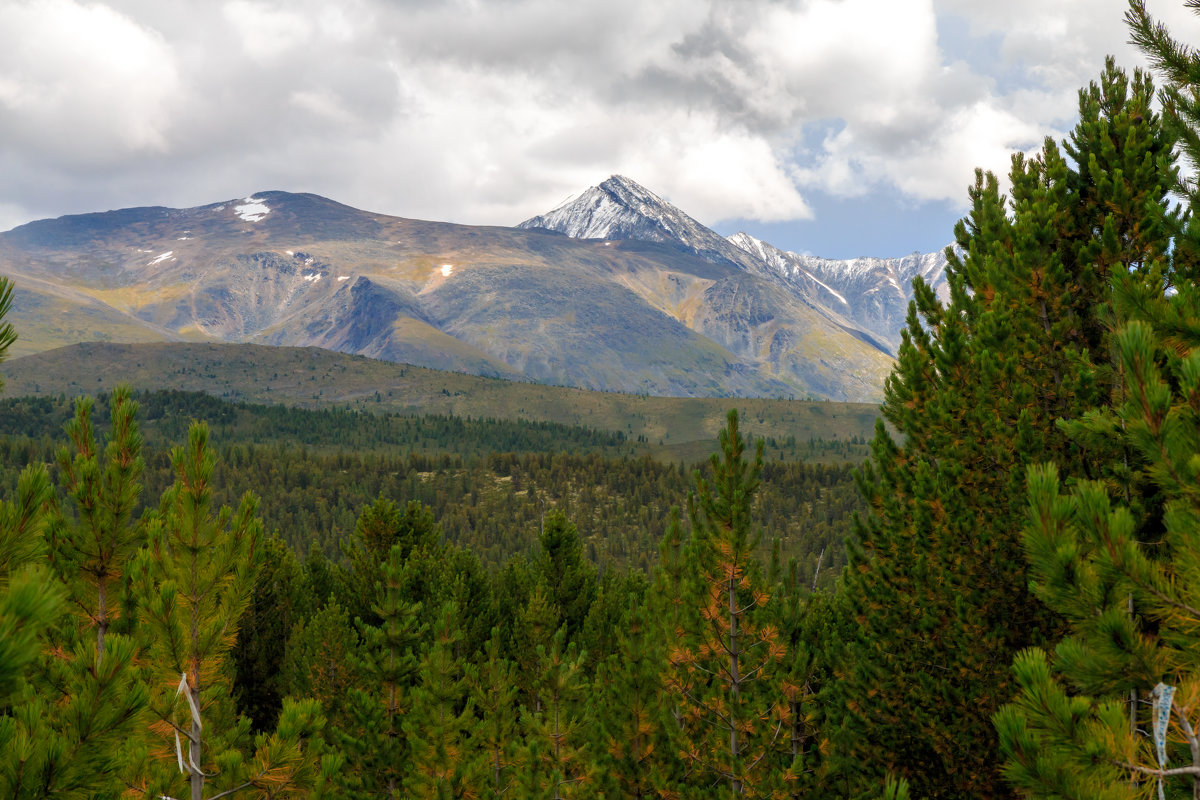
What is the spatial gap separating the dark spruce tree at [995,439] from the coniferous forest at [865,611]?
7 centimetres

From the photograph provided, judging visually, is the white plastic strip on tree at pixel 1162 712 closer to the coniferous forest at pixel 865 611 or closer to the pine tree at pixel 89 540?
the coniferous forest at pixel 865 611

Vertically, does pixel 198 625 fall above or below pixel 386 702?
above

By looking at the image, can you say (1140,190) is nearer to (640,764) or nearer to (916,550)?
(916,550)

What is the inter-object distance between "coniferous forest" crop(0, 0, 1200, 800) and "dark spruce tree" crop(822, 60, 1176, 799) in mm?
67

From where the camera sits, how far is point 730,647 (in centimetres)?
1714

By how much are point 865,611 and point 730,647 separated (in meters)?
5.12

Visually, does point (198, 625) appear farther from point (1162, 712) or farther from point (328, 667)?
point (328, 667)

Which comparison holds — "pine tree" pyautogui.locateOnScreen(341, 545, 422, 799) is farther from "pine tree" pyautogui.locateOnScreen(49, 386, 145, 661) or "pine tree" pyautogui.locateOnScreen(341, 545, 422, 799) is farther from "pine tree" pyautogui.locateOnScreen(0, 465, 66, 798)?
"pine tree" pyautogui.locateOnScreen(0, 465, 66, 798)

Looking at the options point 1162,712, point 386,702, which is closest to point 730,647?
point 386,702

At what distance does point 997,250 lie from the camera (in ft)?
50.5

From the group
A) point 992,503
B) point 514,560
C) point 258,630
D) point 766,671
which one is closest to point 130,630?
point 766,671

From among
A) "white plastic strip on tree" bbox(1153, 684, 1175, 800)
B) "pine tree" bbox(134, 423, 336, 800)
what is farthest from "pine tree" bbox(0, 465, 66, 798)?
"white plastic strip on tree" bbox(1153, 684, 1175, 800)

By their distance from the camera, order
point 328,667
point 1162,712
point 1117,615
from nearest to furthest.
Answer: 1. point 1162,712
2. point 1117,615
3. point 328,667

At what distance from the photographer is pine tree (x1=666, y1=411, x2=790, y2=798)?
16484 millimetres
